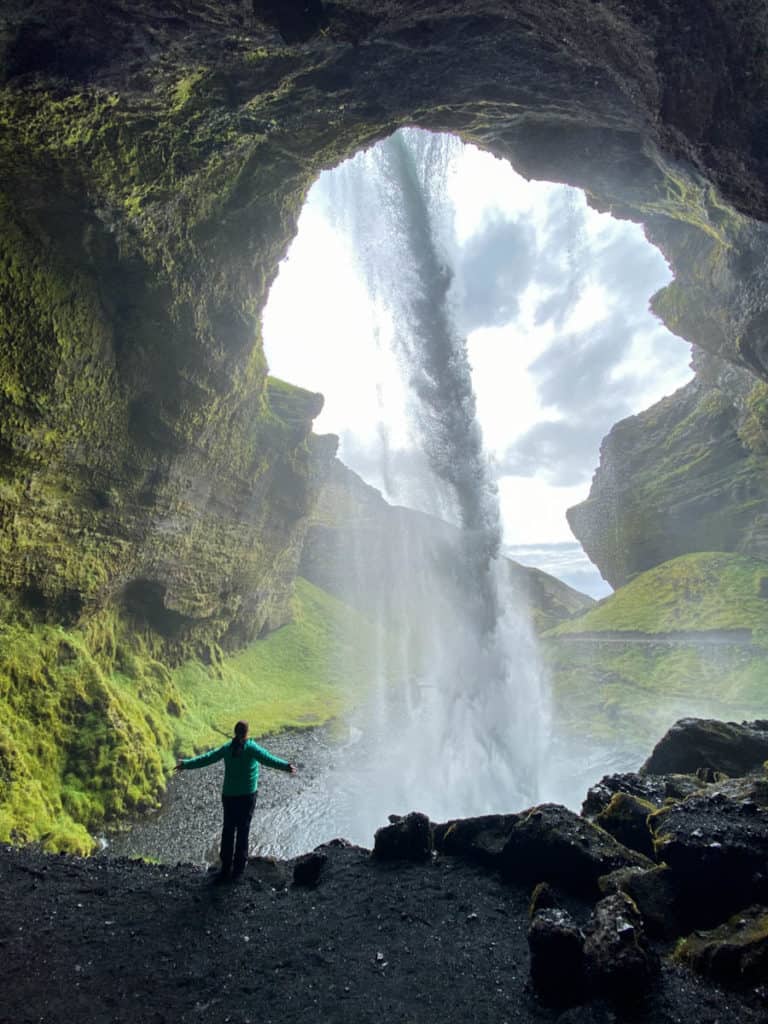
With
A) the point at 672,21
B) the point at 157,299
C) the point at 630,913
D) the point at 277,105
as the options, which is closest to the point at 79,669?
the point at 157,299

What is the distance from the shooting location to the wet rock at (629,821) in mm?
7082

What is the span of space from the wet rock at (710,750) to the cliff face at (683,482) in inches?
1098

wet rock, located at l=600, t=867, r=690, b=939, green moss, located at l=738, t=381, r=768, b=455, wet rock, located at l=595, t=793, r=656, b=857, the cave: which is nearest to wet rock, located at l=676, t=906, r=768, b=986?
the cave

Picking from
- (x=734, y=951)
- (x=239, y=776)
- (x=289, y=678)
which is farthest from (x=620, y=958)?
(x=289, y=678)

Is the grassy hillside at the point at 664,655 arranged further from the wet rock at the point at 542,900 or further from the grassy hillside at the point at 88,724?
the wet rock at the point at 542,900

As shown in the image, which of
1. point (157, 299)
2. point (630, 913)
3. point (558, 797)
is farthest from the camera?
point (558, 797)

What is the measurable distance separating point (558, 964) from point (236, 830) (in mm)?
4499

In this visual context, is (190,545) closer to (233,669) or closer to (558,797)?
(233,669)

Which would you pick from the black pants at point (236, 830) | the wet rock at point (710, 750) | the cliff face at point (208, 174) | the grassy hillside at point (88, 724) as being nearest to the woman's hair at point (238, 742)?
the black pants at point (236, 830)

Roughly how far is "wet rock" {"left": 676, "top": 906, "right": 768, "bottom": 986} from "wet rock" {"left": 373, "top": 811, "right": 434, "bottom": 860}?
3759 millimetres

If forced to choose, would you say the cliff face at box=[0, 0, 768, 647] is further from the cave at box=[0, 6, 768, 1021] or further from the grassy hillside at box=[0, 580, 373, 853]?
the grassy hillside at box=[0, 580, 373, 853]

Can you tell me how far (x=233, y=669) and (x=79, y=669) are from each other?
1666 centimetres

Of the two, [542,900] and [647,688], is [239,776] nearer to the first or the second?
[542,900]

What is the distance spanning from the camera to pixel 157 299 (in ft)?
52.7
